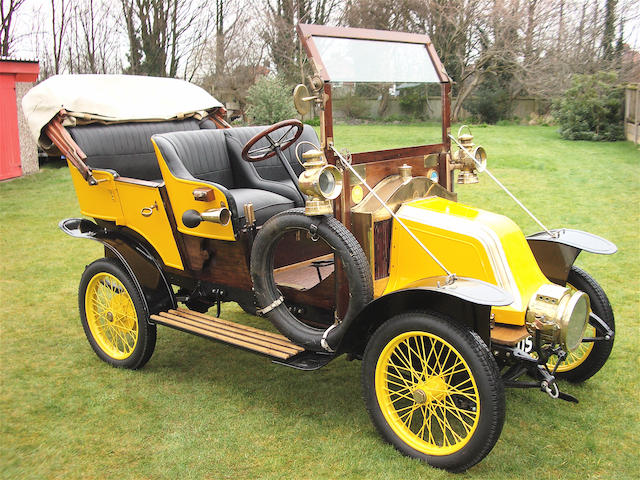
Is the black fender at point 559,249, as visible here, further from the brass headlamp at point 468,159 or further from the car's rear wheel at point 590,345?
the brass headlamp at point 468,159

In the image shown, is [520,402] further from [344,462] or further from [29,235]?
[29,235]

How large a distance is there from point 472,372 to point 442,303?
0.36m

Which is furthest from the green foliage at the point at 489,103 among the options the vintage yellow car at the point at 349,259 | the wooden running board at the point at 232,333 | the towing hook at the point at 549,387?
the towing hook at the point at 549,387

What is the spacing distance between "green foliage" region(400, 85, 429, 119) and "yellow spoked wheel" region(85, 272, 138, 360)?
7.36ft

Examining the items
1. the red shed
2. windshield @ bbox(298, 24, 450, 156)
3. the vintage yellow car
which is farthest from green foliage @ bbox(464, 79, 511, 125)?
windshield @ bbox(298, 24, 450, 156)

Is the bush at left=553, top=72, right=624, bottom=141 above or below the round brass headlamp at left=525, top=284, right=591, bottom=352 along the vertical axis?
above

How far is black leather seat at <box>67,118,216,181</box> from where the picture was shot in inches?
185

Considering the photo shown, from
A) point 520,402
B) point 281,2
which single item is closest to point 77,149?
point 520,402

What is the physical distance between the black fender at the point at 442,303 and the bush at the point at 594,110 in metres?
15.7

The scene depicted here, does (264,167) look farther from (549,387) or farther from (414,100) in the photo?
(549,387)

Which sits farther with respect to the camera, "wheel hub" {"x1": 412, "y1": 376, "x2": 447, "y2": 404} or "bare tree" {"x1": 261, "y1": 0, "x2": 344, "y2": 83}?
"bare tree" {"x1": 261, "y1": 0, "x2": 344, "y2": 83}

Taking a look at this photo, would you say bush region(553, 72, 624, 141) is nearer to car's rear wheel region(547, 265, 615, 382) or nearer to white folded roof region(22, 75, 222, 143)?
white folded roof region(22, 75, 222, 143)

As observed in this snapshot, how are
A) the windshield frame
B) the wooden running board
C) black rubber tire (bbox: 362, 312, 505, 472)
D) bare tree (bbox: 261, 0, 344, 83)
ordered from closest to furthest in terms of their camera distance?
black rubber tire (bbox: 362, 312, 505, 472) → the windshield frame → the wooden running board → bare tree (bbox: 261, 0, 344, 83)

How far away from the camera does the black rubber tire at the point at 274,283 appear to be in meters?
3.09
